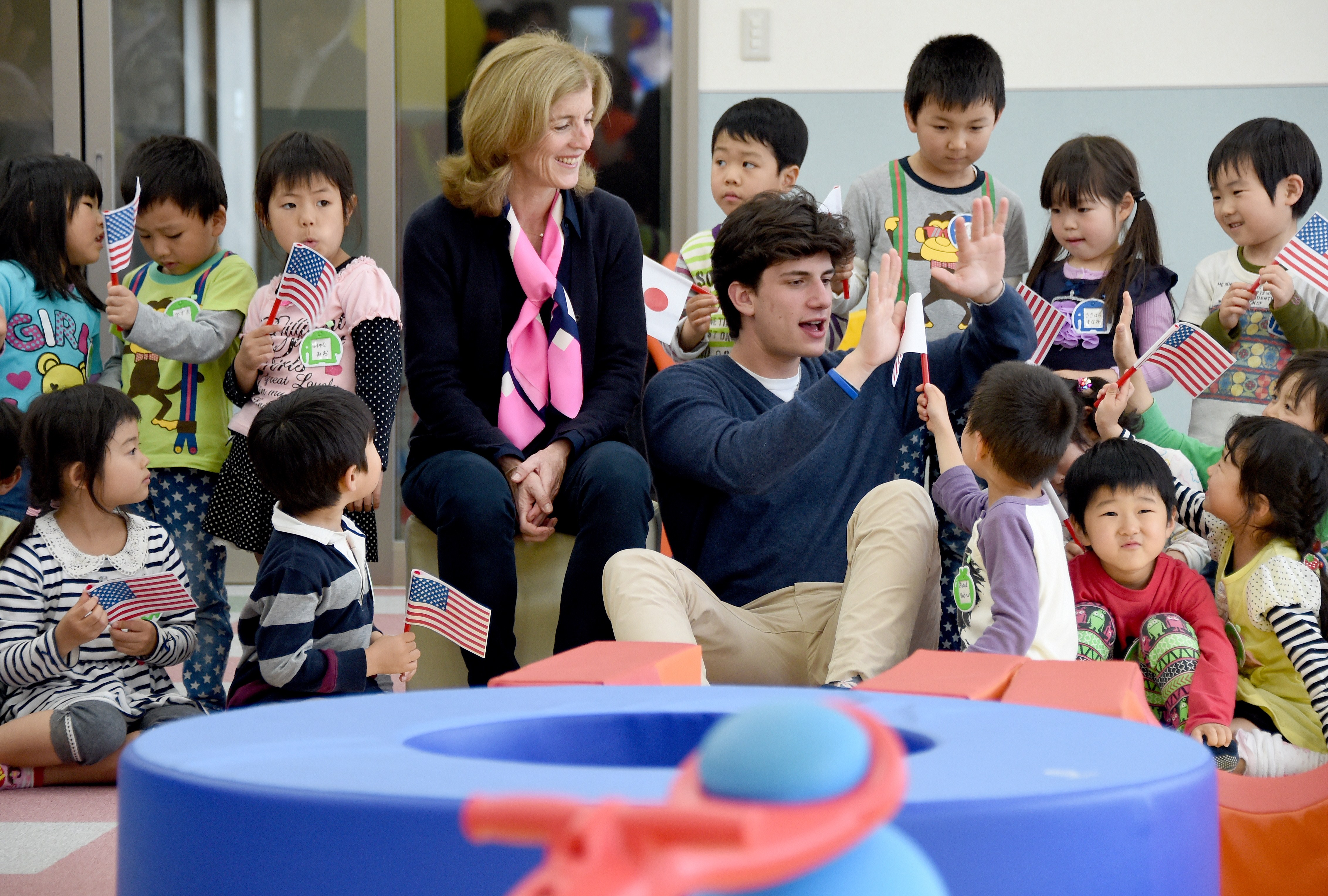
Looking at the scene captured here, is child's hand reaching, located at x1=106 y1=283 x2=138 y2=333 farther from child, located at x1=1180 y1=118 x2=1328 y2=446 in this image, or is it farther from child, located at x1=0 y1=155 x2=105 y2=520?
child, located at x1=1180 y1=118 x2=1328 y2=446

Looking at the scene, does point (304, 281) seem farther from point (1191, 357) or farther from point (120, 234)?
point (1191, 357)

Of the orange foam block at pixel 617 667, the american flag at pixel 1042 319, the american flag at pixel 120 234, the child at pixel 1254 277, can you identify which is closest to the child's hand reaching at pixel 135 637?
the american flag at pixel 120 234

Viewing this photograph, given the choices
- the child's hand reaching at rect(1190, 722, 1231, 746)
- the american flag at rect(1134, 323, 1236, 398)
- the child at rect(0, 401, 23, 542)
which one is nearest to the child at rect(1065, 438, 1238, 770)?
the child's hand reaching at rect(1190, 722, 1231, 746)

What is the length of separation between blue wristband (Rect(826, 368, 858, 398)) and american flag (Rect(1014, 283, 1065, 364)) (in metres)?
0.68

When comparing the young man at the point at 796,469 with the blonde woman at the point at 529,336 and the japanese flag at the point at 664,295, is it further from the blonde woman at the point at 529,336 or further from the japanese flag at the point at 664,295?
the japanese flag at the point at 664,295

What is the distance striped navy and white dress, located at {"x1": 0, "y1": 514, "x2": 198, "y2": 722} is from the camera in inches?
89.1

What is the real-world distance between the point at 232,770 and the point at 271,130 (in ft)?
13.6

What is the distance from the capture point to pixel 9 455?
2604 millimetres

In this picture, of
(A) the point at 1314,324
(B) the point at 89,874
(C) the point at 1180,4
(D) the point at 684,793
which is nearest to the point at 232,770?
(D) the point at 684,793

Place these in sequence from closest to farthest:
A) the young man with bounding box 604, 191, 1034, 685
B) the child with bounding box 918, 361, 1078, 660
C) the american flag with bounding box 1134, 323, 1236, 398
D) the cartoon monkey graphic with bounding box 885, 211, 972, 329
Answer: the child with bounding box 918, 361, 1078, 660 → the young man with bounding box 604, 191, 1034, 685 → the american flag with bounding box 1134, 323, 1236, 398 → the cartoon monkey graphic with bounding box 885, 211, 972, 329

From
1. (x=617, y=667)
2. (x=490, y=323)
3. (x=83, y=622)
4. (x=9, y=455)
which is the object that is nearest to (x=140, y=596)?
(x=83, y=622)

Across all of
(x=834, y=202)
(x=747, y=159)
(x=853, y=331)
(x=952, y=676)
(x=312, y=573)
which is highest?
(x=747, y=159)

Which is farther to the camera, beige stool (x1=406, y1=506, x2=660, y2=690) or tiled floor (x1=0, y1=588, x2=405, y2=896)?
beige stool (x1=406, y1=506, x2=660, y2=690)

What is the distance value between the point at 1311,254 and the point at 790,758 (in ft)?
7.81
